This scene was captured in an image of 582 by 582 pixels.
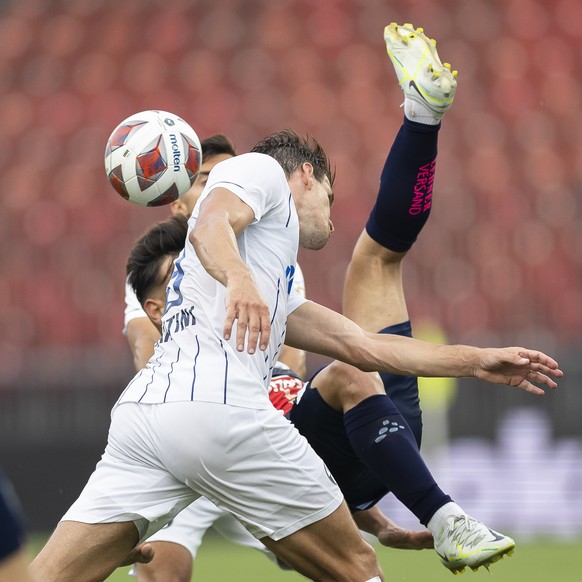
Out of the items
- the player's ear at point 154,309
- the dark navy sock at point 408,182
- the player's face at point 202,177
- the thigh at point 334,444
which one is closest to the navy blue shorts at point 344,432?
the thigh at point 334,444

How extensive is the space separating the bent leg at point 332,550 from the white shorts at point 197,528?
1.71 metres

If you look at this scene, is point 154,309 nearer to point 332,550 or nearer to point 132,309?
point 132,309

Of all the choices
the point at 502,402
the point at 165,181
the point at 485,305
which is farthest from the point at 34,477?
the point at 165,181

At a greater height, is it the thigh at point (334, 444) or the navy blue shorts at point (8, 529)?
the navy blue shorts at point (8, 529)

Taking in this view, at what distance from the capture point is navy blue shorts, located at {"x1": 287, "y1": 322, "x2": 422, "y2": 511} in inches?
197

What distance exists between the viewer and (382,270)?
5.42 m

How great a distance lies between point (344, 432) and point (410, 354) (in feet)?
2.89

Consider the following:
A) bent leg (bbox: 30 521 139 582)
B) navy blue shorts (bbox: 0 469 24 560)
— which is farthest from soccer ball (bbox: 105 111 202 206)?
navy blue shorts (bbox: 0 469 24 560)

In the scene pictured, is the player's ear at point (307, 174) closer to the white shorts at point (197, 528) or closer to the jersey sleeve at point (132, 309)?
the jersey sleeve at point (132, 309)

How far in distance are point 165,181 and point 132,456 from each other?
150 centimetres

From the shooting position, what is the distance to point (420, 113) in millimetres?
5137

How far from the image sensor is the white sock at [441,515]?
4.49m

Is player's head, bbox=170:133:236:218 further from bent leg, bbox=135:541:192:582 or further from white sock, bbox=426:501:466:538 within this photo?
white sock, bbox=426:501:466:538

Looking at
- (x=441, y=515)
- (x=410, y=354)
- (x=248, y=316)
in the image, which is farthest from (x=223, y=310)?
(x=441, y=515)
